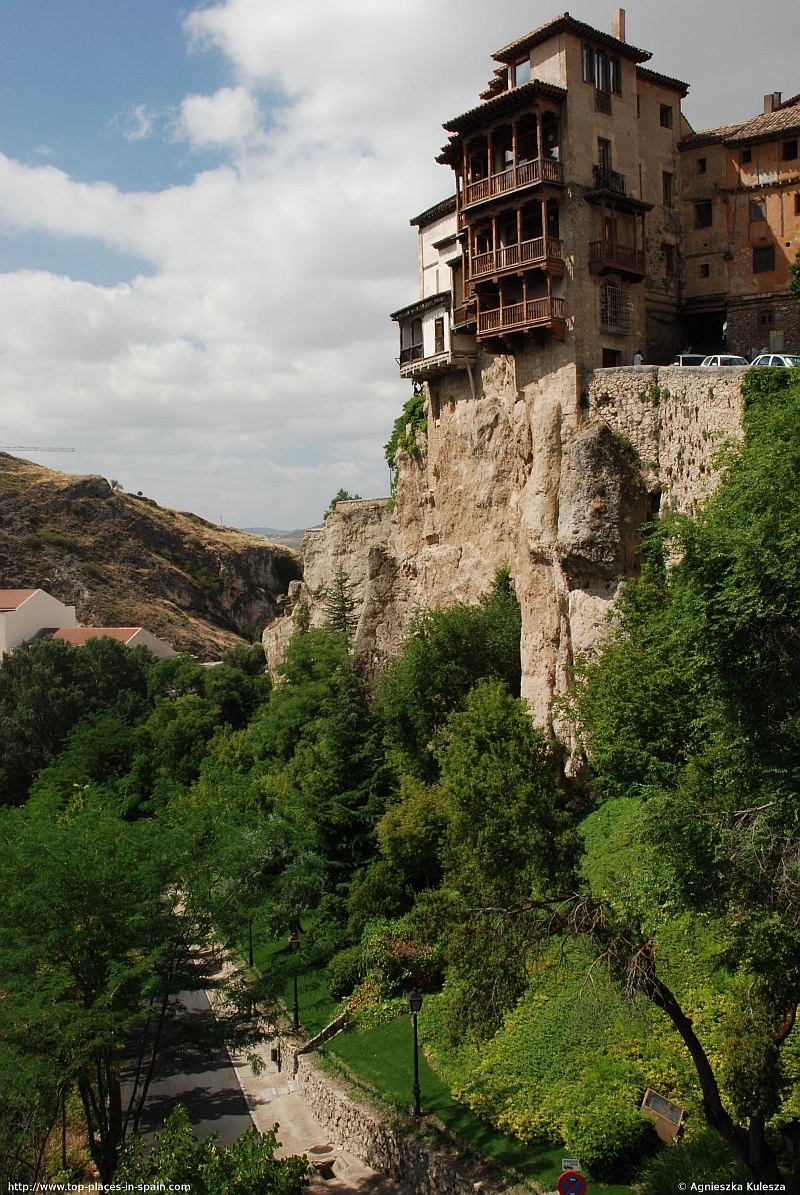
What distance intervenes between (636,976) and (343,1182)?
33.7 feet

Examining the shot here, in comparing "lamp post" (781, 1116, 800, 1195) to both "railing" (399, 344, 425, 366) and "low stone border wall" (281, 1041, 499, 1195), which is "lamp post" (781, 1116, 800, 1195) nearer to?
"low stone border wall" (281, 1041, 499, 1195)

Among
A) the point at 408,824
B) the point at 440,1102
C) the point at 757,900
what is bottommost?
the point at 440,1102

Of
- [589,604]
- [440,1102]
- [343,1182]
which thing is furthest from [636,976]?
[589,604]

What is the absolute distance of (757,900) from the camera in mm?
11859

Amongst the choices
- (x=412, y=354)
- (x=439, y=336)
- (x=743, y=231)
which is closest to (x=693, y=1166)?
(x=743, y=231)

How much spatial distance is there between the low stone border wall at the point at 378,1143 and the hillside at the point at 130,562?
69.1 meters

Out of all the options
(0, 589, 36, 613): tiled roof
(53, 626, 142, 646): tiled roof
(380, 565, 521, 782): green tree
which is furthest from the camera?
(0, 589, 36, 613): tiled roof

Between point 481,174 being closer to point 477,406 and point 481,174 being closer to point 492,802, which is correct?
point 477,406

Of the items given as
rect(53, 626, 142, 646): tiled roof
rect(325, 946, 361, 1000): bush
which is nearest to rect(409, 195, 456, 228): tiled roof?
rect(325, 946, 361, 1000): bush

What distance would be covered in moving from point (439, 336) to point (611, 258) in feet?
29.3

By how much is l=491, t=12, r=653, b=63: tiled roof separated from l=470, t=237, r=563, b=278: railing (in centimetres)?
638

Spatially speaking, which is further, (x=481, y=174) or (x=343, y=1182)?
(x=481, y=174)

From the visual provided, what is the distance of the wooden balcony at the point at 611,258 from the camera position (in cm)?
2908

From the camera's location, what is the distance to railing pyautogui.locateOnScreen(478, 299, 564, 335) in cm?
2897
